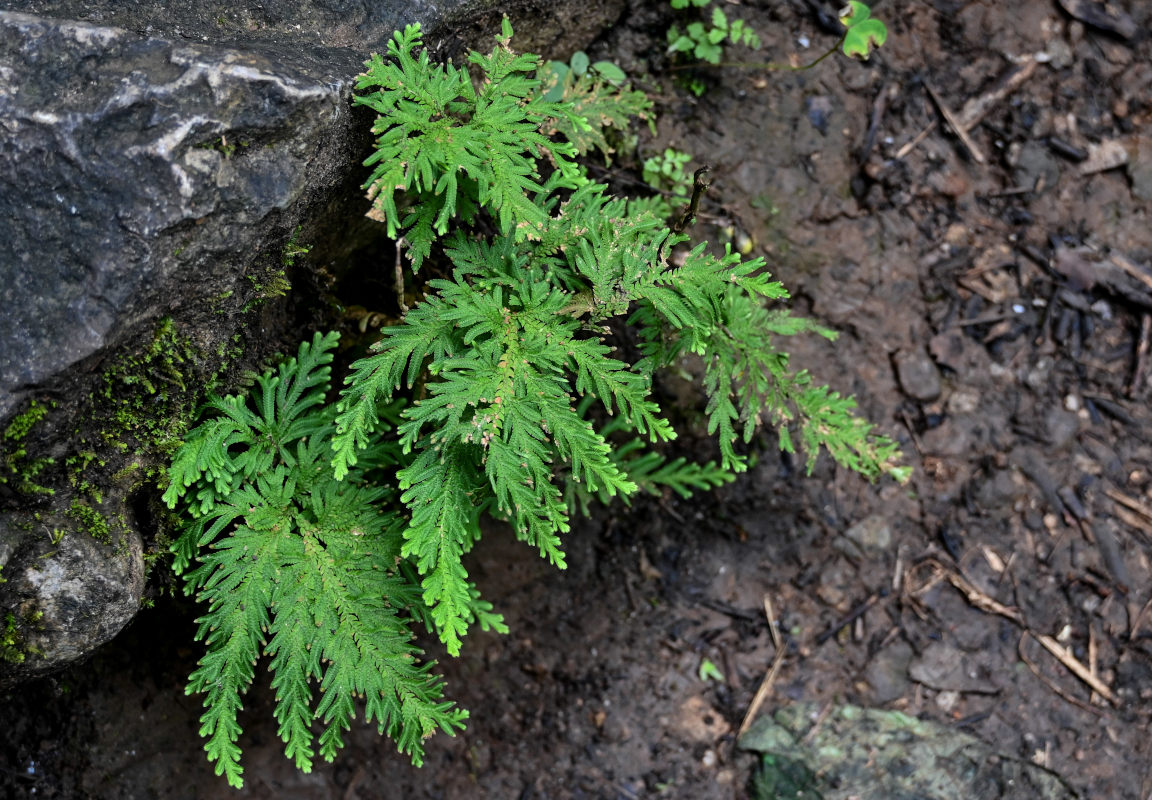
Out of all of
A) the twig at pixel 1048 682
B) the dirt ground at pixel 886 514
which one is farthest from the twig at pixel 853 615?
the twig at pixel 1048 682

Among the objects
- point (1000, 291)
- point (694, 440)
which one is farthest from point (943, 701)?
point (1000, 291)

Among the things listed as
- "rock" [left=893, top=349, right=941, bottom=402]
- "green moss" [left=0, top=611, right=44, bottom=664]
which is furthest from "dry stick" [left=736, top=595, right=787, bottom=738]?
"green moss" [left=0, top=611, right=44, bottom=664]

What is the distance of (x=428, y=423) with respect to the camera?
3.15 metres

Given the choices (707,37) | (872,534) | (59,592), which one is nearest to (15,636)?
(59,592)

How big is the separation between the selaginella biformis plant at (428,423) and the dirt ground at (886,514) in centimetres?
115

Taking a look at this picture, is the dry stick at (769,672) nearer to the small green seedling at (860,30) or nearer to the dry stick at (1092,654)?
the dry stick at (1092,654)

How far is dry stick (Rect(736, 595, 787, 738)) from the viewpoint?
13.5 ft

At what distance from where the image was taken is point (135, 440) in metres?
2.91

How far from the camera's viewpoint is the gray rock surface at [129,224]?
256 cm

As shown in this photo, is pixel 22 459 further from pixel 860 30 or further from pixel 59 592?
pixel 860 30

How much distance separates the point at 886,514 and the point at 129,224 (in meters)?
3.57

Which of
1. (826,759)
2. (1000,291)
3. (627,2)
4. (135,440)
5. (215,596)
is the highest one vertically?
(627,2)

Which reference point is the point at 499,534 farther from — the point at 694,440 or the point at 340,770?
the point at 340,770

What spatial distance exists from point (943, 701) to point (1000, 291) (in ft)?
6.97
